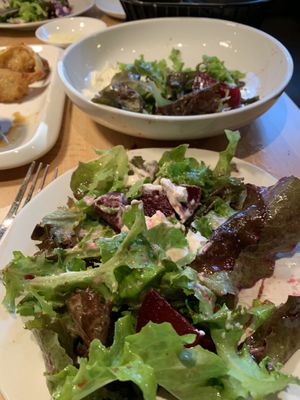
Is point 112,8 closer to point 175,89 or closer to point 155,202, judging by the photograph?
point 175,89

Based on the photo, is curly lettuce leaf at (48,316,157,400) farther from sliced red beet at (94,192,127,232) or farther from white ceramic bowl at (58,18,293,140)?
white ceramic bowl at (58,18,293,140)

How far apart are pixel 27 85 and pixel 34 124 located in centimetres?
26

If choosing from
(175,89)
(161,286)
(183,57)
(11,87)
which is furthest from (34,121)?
(161,286)

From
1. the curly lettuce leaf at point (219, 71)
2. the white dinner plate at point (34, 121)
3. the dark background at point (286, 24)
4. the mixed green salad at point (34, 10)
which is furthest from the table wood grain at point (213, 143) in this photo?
the dark background at point (286, 24)

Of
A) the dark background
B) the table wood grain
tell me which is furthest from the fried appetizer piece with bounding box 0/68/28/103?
the dark background

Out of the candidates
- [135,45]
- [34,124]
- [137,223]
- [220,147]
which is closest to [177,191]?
[137,223]

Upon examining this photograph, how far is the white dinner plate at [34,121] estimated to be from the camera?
1.29 m

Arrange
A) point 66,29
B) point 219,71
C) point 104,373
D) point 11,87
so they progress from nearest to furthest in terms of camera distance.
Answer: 1. point 104,373
2. point 219,71
3. point 11,87
4. point 66,29

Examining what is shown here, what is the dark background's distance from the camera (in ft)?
10.4

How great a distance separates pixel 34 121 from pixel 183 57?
1.91 feet

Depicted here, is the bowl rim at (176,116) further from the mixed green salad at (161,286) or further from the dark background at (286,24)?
the dark background at (286,24)

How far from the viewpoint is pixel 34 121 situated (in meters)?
1.55

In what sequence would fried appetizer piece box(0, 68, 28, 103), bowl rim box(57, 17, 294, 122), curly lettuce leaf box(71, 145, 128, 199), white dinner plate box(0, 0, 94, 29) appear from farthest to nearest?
white dinner plate box(0, 0, 94, 29) → fried appetizer piece box(0, 68, 28, 103) → bowl rim box(57, 17, 294, 122) → curly lettuce leaf box(71, 145, 128, 199)

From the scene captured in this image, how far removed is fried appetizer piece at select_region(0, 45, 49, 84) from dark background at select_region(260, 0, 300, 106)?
1.82 meters
